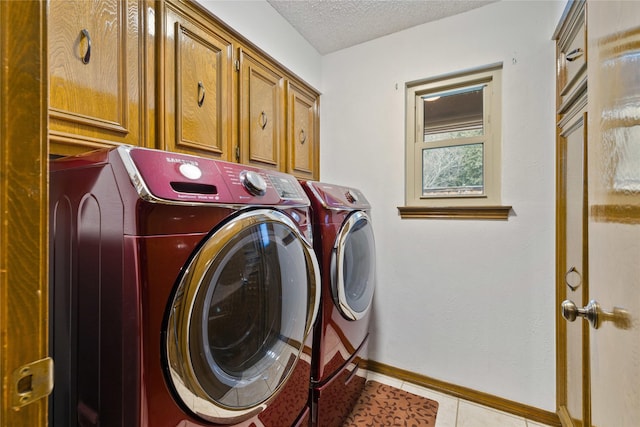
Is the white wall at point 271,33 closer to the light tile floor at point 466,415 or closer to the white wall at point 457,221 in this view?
the white wall at point 457,221

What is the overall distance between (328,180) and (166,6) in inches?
57.3

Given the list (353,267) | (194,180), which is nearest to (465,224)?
(353,267)

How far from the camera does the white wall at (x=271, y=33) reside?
5.07 ft

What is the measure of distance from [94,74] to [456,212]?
1.93m

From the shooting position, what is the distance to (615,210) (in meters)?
0.61

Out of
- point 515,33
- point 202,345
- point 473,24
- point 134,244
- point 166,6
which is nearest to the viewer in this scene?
point 134,244

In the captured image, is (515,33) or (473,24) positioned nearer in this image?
(515,33)

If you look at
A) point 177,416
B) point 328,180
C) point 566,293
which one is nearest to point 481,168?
point 566,293

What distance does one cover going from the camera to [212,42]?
147cm

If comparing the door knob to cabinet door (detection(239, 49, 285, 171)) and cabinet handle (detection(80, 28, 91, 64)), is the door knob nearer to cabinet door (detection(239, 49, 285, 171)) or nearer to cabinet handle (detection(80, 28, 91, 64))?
cabinet door (detection(239, 49, 285, 171))

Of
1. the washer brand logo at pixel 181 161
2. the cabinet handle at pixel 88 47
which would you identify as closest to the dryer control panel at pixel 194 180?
the washer brand logo at pixel 181 161

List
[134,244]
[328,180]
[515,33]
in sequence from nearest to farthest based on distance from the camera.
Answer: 1. [134,244]
2. [515,33]
3. [328,180]

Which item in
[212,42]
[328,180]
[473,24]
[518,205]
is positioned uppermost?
[473,24]

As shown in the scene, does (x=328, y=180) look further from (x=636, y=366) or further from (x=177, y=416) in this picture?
(x=636, y=366)
